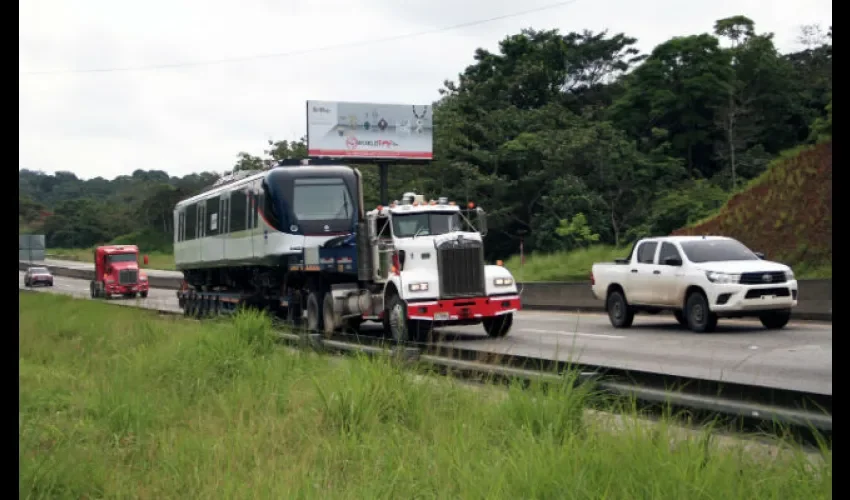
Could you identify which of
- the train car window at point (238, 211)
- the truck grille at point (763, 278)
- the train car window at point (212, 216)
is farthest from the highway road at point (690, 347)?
the train car window at point (212, 216)

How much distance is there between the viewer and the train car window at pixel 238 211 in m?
24.8

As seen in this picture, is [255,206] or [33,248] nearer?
[255,206]

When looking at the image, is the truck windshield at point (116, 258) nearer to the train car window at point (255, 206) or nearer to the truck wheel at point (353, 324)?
the train car window at point (255, 206)

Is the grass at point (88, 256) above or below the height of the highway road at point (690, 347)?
above

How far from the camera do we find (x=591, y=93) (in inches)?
2749

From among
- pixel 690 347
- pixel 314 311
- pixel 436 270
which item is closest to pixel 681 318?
pixel 690 347

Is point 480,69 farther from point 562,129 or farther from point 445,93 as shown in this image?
point 562,129

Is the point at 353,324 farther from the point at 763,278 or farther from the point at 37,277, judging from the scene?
the point at 37,277

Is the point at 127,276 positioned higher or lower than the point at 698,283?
lower

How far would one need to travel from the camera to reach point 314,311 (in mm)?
21953

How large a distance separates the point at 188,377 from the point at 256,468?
4.96m

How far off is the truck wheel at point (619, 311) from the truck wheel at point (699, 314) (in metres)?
1.88

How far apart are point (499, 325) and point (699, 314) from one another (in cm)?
378

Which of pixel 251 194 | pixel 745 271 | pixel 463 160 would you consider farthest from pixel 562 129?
pixel 745 271
